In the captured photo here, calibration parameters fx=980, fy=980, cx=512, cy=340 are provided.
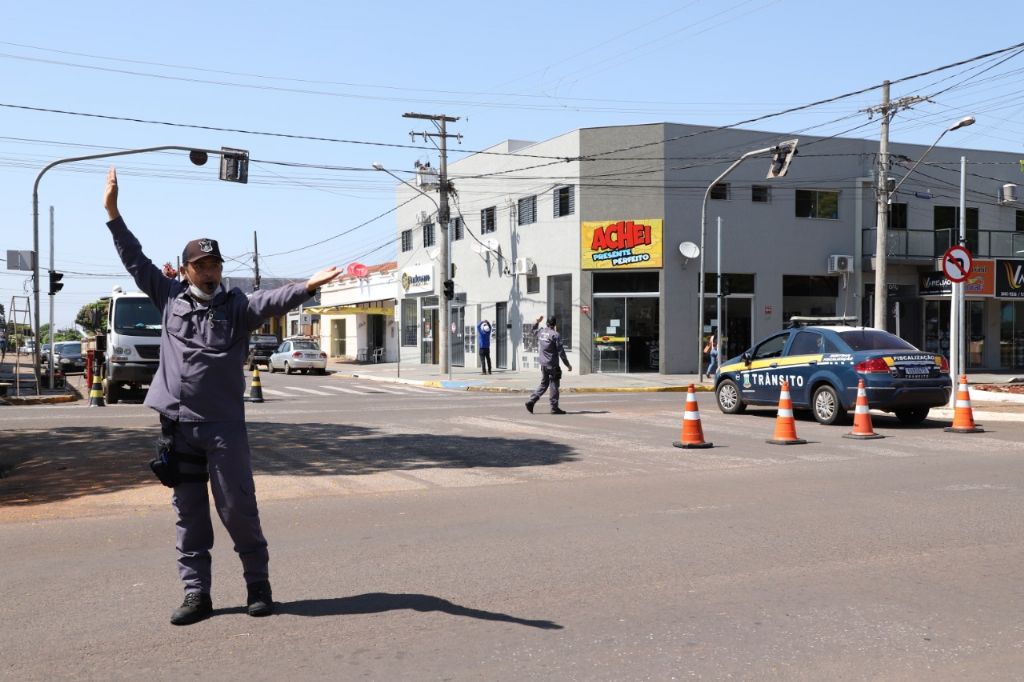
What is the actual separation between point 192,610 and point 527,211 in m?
32.3

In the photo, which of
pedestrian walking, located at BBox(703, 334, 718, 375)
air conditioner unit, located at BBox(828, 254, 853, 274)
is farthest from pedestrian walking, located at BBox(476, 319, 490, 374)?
air conditioner unit, located at BBox(828, 254, 853, 274)

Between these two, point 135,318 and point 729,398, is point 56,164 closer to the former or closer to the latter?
point 135,318

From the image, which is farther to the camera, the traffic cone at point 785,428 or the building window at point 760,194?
the building window at point 760,194

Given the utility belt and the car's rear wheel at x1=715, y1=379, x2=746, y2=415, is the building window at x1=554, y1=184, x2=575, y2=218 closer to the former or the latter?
the car's rear wheel at x1=715, y1=379, x2=746, y2=415

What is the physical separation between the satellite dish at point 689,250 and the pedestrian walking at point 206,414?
89.4 ft

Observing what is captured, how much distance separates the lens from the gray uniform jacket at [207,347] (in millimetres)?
4816

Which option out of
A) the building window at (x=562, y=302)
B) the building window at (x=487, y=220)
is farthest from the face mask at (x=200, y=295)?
the building window at (x=487, y=220)

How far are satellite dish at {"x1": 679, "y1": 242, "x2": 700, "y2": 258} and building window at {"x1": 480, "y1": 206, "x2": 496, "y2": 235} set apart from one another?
961 centimetres

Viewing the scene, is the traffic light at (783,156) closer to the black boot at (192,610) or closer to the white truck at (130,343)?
the white truck at (130,343)

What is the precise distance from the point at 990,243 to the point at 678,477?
98.0 feet

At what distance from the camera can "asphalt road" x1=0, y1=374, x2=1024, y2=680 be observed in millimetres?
4352

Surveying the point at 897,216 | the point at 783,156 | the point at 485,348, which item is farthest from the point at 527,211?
the point at 783,156

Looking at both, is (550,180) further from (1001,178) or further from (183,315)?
(183,315)

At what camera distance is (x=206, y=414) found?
15.8ft
